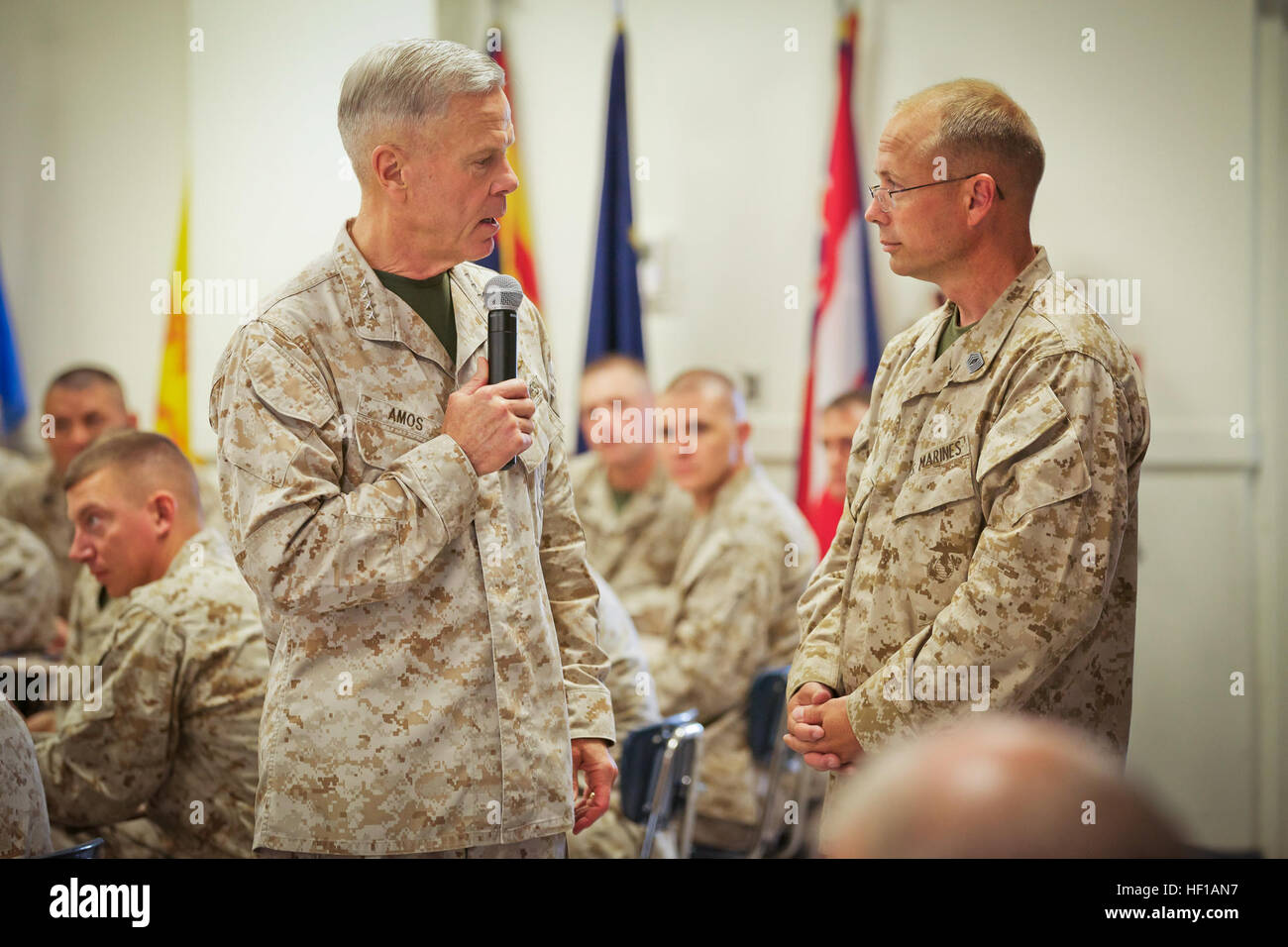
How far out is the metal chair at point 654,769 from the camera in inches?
104

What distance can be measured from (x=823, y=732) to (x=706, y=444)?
2.30 metres

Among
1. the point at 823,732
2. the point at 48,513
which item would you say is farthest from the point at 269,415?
the point at 48,513

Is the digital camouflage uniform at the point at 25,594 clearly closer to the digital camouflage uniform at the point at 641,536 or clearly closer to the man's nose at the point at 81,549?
the man's nose at the point at 81,549

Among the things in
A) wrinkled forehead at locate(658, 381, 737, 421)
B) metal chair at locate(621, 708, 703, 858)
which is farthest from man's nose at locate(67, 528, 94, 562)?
wrinkled forehead at locate(658, 381, 737, 421)

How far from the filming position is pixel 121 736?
2.39 metres

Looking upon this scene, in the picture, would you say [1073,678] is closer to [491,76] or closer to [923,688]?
[923,688]

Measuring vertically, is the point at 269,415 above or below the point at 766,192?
below

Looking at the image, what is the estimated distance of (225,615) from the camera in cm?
250

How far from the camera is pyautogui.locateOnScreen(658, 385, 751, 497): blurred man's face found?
410 centimetres

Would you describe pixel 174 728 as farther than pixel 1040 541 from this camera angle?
Yes

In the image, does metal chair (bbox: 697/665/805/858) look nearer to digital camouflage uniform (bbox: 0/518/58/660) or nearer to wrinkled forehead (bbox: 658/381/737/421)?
wrinkled forehead (bbox: 658/381/737/421)

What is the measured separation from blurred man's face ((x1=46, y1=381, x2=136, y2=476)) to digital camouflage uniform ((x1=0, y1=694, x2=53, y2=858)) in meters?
2.98

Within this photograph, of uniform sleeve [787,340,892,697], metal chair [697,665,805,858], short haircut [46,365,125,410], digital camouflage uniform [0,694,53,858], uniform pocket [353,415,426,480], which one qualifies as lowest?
metal chair [697,665,805,858]

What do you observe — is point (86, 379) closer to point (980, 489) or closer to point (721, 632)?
point (721, 632)
